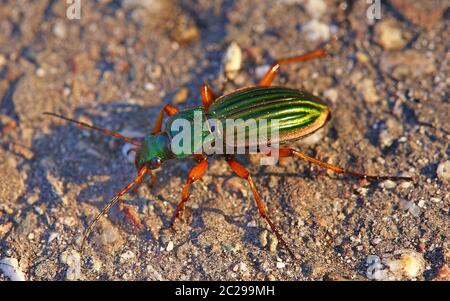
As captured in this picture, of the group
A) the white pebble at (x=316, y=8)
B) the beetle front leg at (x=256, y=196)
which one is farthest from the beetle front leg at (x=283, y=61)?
the beetle front leg at (x=256, y=196)

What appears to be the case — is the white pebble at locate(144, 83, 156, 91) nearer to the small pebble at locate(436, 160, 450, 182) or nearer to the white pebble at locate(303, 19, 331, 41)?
the white pebble at locate(303, 19, 331, 41)

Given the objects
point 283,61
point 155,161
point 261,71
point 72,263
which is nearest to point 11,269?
point 72,263

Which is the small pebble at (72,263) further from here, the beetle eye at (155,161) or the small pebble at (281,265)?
the small pebble at (281,265)

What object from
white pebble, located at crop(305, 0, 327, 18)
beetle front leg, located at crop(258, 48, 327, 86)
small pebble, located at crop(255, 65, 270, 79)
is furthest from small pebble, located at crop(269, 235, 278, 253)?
white pebble, located at crop(305, 0, 327, 18)
